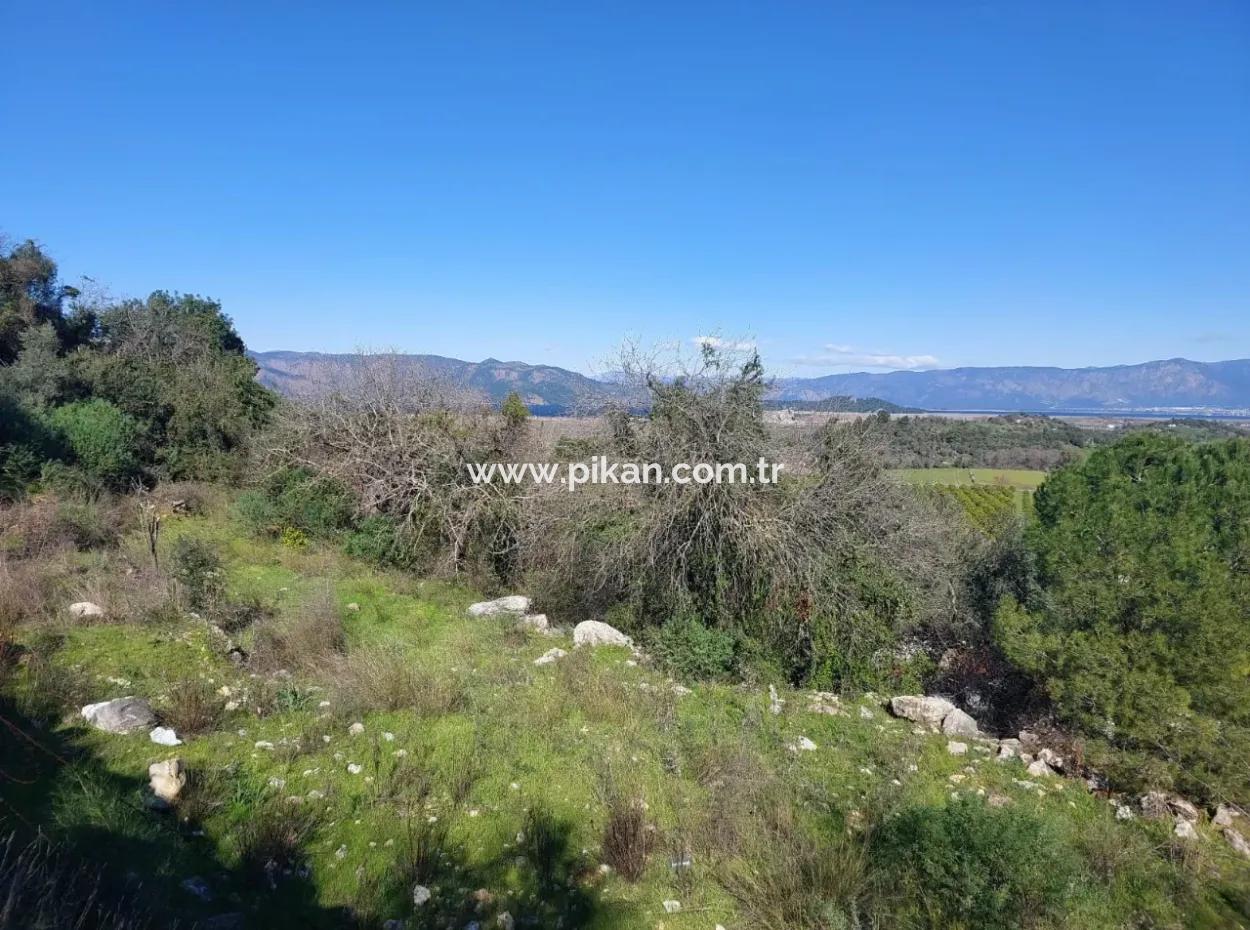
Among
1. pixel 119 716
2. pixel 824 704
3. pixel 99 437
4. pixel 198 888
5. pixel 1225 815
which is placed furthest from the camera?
pixel 99 437

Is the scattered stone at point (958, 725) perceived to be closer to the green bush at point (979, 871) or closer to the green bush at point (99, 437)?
the green bush at point (979, 871)

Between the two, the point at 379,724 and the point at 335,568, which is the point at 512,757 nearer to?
the point at 379,724

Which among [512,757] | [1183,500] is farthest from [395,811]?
[1183,500]

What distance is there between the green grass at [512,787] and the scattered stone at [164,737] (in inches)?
3.4

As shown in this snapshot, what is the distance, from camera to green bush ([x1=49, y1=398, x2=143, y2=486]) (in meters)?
13.2

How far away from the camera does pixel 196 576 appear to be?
24.7 ft

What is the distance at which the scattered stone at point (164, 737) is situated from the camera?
14.6 feet

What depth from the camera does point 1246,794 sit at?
516cm

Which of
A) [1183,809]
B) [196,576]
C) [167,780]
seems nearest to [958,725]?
[1183,809]

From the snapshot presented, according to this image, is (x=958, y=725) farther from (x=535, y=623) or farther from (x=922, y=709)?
(x=535, y=623)

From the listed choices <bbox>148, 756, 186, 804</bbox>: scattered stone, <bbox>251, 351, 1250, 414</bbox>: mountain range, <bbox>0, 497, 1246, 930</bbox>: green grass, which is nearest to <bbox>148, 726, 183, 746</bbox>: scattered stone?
<bbox>0, 497, 1246, 930</bbox>: green grass

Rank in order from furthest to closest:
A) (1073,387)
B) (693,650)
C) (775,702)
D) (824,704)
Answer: (1073,387), (693,650), (824,704), (775,702)

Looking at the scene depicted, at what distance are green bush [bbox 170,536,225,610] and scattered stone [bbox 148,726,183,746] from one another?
3.17m

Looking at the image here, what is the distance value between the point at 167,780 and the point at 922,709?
6.53m
